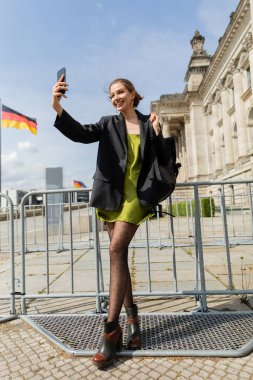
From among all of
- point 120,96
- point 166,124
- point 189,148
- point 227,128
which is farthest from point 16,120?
point 166,124

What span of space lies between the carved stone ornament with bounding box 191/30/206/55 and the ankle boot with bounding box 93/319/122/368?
4932 centimetres

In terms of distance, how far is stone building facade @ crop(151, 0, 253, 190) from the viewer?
25344 millimetres

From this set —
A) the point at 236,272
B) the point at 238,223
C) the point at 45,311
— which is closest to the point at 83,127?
the point at 45,311

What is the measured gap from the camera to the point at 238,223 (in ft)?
28.5

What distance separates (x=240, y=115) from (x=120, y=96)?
26.7 metres

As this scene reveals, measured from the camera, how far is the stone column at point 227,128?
3055 cm

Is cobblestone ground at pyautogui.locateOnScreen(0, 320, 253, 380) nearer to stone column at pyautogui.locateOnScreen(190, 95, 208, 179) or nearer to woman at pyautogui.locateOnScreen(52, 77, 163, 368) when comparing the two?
woman at pyautogui.locateOnScreen(52, 77, 163, 368)

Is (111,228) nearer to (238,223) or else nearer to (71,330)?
(71,330)

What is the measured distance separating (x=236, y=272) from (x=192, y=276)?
70 centimetres

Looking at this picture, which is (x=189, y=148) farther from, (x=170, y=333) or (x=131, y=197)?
(x=131, y=197)

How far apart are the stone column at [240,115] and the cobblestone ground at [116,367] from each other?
26.2m

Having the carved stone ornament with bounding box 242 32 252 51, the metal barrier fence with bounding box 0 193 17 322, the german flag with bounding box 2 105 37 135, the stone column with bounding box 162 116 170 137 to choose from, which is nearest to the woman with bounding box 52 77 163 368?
the metal barrier fence with bounding box 0 193 17 322

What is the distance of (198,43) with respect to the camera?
4569 centimetres

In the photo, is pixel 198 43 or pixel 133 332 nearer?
pixel 133 332
